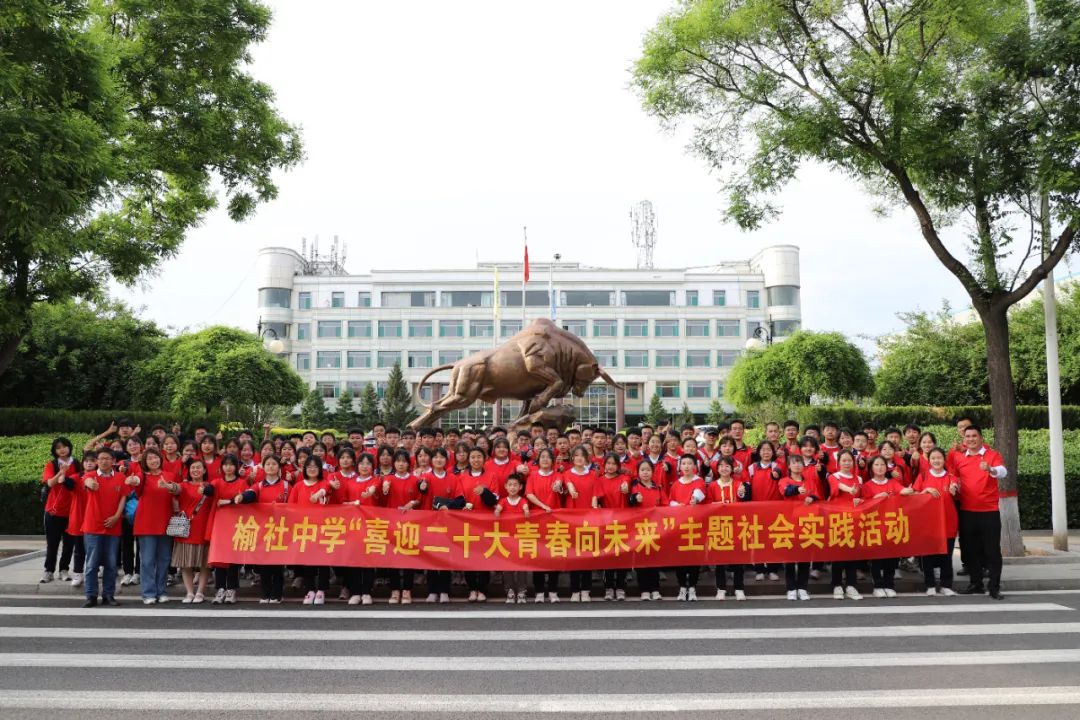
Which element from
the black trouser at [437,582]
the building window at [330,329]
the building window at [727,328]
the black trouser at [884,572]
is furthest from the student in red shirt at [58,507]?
the building window at [727,328]

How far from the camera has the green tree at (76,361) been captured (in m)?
25.2

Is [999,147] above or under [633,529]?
above

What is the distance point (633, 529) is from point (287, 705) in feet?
14.4

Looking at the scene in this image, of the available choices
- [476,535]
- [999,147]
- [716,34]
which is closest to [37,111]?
[476,535]

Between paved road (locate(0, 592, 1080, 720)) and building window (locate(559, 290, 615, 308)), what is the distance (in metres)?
54.8

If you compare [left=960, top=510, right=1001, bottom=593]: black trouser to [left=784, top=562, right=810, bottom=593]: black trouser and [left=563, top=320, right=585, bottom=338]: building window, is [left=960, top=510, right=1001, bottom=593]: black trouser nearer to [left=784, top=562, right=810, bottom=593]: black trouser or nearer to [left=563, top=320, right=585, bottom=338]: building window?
[left=784, top=562, right=810, bottom=593]: black trouser

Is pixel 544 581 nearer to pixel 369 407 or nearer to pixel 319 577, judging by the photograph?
pixel 319 577

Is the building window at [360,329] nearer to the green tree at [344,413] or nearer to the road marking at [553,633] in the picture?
the green tree at [344,413]

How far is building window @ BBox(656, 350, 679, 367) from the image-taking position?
204ft

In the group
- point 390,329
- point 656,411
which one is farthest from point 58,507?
point 390,329

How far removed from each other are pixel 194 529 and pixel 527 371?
27.0ft

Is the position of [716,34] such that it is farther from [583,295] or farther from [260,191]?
[583,295]

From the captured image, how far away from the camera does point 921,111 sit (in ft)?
38.0

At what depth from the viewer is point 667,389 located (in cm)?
6194
